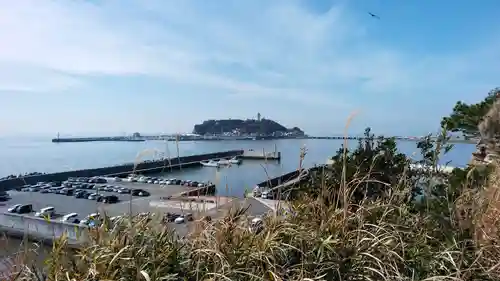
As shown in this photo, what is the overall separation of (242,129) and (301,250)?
2520 inches

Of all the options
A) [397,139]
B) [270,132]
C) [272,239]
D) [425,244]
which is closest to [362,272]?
[272,239]

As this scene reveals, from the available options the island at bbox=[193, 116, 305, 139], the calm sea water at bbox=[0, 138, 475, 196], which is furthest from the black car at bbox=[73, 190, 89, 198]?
the island at bbox=[193, 116, 305, 139]

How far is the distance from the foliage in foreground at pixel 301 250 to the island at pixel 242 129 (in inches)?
2268

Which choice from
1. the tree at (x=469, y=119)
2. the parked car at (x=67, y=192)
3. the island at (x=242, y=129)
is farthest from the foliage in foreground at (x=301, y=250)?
the island at (x=242, y=129)

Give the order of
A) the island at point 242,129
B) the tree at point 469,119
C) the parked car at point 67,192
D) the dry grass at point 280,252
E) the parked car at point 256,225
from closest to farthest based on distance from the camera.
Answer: the dry grass at point 280,252, the parked car at point 256,225, the tree at point 469,119, the parked car at point 67,192, the island at point 242,129

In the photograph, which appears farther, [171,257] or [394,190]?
[394,190]

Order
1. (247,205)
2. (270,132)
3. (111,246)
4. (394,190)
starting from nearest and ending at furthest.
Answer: (111,246) < (247,205) < (394,190) < (270,132)

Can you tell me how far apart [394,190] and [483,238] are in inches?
19.8

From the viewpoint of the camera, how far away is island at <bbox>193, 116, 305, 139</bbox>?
6556 cm

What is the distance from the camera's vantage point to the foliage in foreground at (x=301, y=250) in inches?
49.0

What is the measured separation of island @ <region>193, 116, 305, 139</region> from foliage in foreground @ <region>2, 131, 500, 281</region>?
5760 cm

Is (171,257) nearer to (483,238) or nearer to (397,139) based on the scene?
(483,238)

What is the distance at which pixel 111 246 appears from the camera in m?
1.27

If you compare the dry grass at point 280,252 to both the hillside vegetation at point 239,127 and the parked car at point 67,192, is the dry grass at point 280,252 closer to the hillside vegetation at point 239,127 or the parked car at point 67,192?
the parked car at point 67,192
